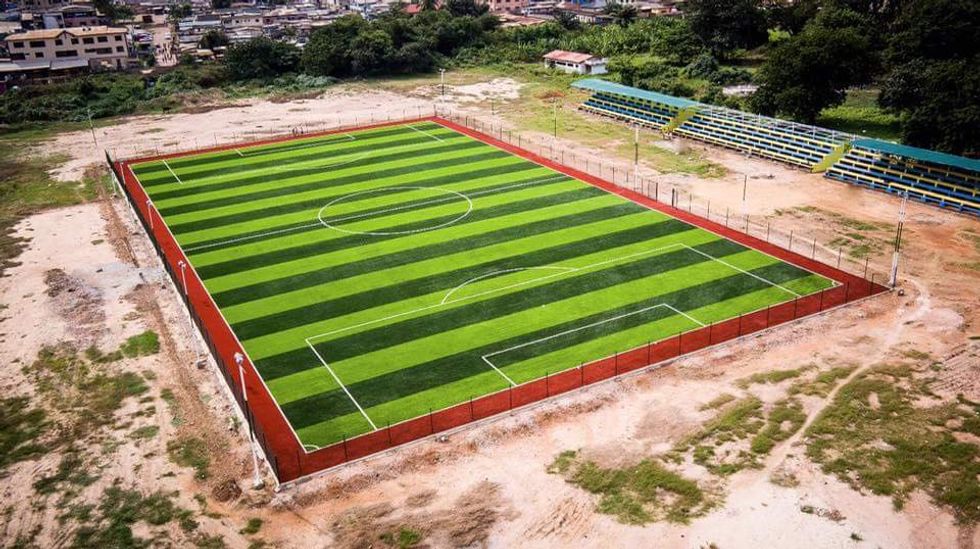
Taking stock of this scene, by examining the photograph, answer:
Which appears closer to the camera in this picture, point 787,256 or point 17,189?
point 787,256

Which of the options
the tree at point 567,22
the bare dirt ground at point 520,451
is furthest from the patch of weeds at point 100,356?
the tree at point 567,22

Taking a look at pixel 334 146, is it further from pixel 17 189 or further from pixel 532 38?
pixel 532 38

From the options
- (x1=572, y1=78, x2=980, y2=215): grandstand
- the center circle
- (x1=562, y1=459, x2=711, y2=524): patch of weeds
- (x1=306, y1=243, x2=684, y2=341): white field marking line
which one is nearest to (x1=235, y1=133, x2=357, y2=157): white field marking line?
the center circle

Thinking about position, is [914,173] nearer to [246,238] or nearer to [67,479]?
[246,238]

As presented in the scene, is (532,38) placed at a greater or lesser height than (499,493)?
greater

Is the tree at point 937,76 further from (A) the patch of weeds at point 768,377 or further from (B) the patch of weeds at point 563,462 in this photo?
(B) the patch of weeds at point 563,462

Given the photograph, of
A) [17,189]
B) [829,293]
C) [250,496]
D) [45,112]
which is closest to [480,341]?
[250,496]

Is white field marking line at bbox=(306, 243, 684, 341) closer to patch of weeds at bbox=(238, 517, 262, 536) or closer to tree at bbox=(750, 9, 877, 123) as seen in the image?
patch of weeds at bbox=(238, 517, 262, 536)
